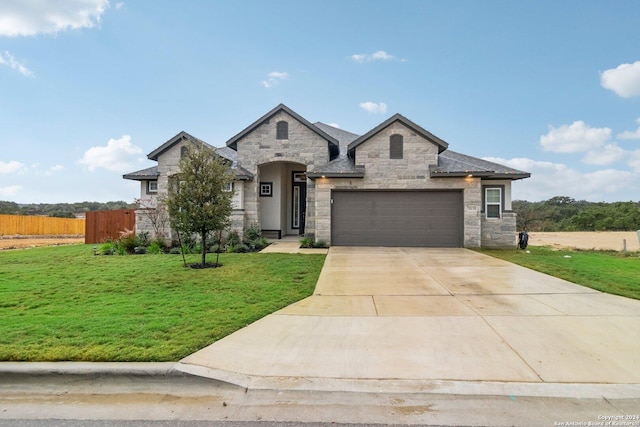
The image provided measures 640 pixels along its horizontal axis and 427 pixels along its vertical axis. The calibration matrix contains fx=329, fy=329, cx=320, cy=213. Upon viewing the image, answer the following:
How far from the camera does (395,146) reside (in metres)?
14.1

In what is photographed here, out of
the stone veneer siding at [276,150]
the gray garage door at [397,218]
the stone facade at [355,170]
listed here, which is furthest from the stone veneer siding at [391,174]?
the stone veneer siding at [276,150]

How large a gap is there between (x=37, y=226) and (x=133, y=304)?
128 ft

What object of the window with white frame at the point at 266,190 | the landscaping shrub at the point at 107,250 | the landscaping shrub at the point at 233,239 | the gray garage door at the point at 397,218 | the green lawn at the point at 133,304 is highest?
the window with white frame at the point at 266,190

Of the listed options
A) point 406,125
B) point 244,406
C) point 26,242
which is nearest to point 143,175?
point 406,125

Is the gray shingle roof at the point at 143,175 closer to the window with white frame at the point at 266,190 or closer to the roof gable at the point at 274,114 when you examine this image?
the roof gable at the point at 274,114

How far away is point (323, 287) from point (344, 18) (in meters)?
15.6

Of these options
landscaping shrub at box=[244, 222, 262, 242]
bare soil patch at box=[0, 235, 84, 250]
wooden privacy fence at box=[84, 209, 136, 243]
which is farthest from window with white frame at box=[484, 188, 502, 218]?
bare soil patch at box=[0, 235, 84, 250]

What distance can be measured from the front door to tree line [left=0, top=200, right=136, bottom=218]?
41875 millimetres

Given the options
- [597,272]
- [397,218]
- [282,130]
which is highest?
[282,130]

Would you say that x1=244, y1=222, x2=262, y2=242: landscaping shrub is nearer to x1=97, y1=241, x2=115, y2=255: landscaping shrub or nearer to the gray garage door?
the gray garage door

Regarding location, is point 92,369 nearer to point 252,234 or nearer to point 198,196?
point 198,196

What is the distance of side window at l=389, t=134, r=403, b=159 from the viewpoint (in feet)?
46.1

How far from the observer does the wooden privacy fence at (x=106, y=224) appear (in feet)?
59.1

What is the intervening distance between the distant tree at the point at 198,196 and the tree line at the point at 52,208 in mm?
47764
